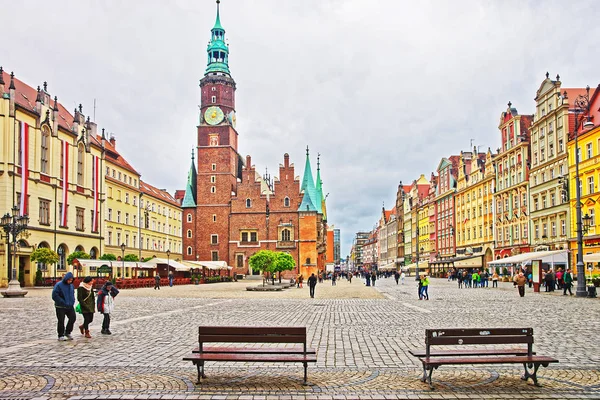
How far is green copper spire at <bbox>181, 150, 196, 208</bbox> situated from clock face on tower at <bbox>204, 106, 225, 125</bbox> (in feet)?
30.3

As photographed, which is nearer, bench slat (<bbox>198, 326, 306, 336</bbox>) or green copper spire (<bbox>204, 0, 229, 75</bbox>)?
bench slat (<bbox>198, 326, 306, 336</bbox>)

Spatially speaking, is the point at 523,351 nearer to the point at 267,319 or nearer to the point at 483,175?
the point at 267,319

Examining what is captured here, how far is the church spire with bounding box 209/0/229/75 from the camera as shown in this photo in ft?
274

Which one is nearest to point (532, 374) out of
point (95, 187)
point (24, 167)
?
point (24, 167)

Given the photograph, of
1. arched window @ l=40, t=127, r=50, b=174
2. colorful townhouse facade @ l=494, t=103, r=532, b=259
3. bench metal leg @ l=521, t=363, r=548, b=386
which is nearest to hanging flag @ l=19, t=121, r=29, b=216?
arched window @ l=40, t=127, r=50, b=174

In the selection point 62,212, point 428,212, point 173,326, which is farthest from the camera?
point 428,212

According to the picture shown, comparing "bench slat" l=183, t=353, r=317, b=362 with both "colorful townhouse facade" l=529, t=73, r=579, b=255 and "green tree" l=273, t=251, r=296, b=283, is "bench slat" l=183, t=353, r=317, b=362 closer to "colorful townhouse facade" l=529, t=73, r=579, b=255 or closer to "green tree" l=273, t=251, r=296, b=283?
"green tree" l=273, t=251, r=296, b=283

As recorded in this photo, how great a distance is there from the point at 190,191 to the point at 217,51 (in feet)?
65.8

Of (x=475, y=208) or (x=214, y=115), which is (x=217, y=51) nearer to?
(x=214, y=115)

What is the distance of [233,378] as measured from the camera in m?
8.38

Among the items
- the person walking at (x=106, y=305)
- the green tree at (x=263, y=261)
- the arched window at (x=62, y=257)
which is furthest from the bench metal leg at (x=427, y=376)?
the arched window at (x=62, y=257)

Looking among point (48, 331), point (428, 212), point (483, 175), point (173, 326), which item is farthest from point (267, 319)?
point (428, 212)

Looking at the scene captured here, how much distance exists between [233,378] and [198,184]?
75083 millimetres

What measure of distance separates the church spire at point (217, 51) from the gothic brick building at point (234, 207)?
48cm
